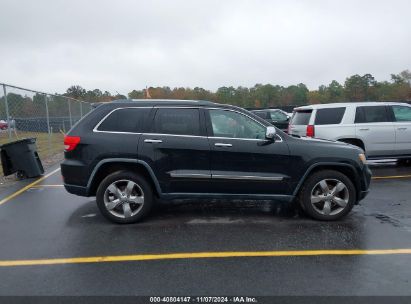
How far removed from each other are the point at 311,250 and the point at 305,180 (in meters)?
1.36

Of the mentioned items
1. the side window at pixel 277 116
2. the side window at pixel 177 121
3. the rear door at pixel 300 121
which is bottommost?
the side window at pixel 277 116

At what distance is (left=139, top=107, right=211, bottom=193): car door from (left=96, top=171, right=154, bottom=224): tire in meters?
0.28

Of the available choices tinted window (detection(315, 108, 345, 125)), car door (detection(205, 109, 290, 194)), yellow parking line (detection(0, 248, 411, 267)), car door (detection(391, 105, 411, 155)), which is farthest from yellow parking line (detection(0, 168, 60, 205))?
car door (detection(391, 105, 411, 155))

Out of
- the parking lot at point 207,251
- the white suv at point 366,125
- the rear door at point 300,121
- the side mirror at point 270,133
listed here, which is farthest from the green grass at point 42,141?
the side mirror at point 270,133

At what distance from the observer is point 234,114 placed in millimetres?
5832

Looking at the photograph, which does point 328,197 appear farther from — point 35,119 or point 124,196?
point 35,119

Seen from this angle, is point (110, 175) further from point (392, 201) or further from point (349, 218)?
point (392, 201)

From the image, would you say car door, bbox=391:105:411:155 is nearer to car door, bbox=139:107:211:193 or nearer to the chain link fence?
car door, bbox=139:107:211:193

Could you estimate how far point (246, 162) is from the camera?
567 cm

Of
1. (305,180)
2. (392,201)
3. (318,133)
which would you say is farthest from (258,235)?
(318,133)

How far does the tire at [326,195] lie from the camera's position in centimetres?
578

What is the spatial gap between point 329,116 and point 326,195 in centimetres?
461

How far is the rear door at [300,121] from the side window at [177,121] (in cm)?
501

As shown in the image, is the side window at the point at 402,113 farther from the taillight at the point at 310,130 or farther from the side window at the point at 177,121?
the side window at the point at 177,121
